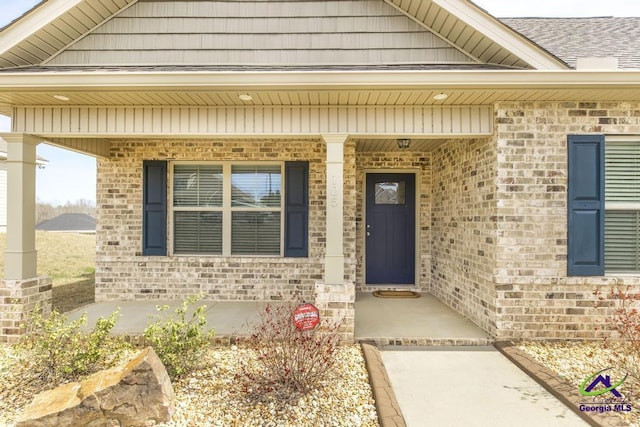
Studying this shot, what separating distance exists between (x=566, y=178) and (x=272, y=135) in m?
3.56

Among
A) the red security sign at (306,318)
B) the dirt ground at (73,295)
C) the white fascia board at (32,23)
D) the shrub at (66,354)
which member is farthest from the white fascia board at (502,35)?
the dirt ground at (73,295)

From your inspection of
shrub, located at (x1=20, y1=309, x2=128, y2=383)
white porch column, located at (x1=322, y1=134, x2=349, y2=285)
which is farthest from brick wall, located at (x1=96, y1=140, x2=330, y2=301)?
shrub, located at (x1=20, y1=309, x2=128, y2=383)

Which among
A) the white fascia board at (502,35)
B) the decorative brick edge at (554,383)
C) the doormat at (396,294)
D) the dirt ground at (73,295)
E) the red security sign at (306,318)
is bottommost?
the dirt ground at (73,295)

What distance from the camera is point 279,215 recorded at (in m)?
6.03

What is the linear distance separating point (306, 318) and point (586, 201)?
11.8 ft

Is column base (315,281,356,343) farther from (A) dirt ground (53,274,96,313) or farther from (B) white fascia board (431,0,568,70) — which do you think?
(A) dirt ground (53,274,96,313)

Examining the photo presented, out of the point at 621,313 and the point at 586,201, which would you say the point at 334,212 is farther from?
the point at 621,313

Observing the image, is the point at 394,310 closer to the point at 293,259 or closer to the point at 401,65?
the point at 293,259

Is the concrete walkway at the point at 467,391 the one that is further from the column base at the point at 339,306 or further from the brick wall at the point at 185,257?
the brick wall at the point at 185,257

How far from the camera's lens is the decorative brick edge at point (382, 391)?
8.80 feet

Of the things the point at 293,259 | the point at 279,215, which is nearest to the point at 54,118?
the point at 279,215

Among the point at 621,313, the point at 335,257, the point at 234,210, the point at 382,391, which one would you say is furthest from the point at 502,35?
the point at 234,210

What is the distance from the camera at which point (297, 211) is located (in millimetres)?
5930

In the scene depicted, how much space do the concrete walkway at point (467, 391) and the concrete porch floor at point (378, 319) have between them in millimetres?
192
